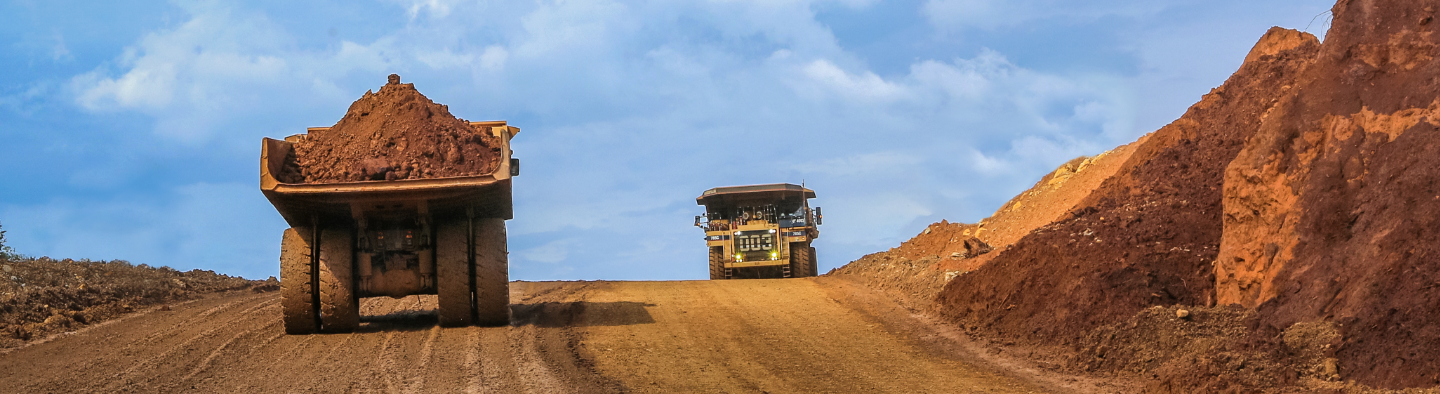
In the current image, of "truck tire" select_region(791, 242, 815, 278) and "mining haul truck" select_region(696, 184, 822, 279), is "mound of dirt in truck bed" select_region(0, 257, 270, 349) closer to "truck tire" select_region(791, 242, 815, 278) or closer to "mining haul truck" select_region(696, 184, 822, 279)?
"mining haul truck" select_region(696, 184, 822, 279)

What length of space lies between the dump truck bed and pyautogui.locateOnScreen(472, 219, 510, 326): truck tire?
390 millimetres

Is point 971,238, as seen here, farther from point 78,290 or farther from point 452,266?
point 78,290

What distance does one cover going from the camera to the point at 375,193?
34.4ft

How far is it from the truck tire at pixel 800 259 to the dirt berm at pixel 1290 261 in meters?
11.6

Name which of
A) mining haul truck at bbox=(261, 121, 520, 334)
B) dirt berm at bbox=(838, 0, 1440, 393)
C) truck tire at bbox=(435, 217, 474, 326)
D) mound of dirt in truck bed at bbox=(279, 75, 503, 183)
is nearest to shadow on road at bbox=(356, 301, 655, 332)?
mining haul truck at bbox=(261, 121, 520, 334)

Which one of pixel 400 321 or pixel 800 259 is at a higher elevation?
pixel 800 259

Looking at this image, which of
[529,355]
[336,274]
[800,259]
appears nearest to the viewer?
[529,355]

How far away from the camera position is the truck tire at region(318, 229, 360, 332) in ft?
37.6

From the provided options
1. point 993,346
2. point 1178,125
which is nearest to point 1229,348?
point 993,346

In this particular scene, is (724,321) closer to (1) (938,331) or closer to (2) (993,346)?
(1) (938,331)

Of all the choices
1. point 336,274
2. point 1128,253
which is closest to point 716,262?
point 1128,253

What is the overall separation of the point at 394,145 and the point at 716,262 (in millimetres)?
15313

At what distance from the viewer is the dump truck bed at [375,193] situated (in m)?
10.4

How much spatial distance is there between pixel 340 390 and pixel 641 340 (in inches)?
156
